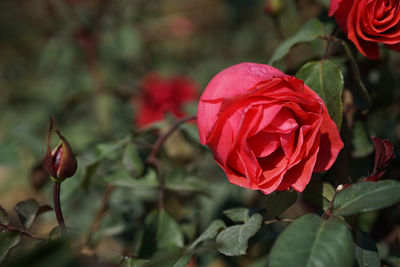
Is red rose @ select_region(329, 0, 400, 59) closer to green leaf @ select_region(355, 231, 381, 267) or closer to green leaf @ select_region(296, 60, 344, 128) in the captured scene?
green leaf @ select_region(296, 60, 344, 128)

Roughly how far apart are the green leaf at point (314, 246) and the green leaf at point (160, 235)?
0.29m

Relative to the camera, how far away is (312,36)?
1.96ft

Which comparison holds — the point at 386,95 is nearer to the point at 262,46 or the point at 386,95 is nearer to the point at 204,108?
the point at 204,108

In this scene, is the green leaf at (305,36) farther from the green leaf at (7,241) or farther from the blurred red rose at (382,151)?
the green leaf at (7,241)

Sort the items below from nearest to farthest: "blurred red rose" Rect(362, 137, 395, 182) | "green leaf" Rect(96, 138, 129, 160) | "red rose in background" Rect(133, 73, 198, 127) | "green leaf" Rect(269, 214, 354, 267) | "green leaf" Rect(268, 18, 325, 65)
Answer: "green leaf" Rect(269, 214, 354, 267), "blurred red rose" Rect(362, 137, 395, 182), "green leaf" Rect(268, 18, 325, 65), "green leaf" Rect(96, 138, 129, 160), "red rose in background" Rect(133, 73, 198, 127)

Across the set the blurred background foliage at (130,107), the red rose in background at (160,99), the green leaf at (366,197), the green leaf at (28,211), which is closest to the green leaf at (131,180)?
the blurred background foliage at (130,107)

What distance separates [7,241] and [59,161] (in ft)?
0.44

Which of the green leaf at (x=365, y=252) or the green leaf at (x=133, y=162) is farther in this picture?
the green leaf at (x=133, y=162)

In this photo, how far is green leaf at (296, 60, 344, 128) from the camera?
515mm

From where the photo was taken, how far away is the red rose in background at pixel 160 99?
1.19 m

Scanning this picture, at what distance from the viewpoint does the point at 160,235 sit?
25.8 inches

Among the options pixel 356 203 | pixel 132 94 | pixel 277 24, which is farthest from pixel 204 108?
pixel 132 94

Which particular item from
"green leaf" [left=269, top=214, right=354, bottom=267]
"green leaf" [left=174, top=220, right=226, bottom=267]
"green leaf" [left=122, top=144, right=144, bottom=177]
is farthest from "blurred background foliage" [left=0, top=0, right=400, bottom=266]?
"green leaf" [left=269, top=214, right=354, bottom=267]

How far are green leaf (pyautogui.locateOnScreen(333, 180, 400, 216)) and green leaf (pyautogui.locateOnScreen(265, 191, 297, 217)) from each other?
58 mm
